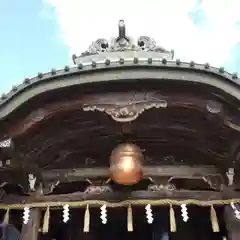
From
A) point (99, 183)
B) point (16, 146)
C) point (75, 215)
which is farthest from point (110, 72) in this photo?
point (75, 215)

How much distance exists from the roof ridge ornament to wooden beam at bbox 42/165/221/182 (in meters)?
1.68

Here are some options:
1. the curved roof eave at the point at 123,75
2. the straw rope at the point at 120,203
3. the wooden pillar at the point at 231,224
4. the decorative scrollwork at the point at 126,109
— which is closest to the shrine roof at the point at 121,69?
the curved roof eave at the point at 123,75

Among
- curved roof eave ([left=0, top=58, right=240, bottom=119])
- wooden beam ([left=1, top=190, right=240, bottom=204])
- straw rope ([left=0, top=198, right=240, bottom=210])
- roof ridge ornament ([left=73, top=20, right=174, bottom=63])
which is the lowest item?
straw rope ([left=0, top=198, right=240, bottom=210])

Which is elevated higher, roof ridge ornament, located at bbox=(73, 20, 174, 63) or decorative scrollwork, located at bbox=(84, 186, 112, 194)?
roof ridge ornament, located at bbox=(73, 20, 174, 63)

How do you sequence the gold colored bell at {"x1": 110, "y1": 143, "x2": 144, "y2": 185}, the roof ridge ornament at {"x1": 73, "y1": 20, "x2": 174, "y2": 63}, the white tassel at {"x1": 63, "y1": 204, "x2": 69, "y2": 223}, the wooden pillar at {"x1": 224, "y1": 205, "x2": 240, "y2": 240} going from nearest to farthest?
the gold colored bell at {"x1": 110, "y1": 143, "x2": 144, "y2": 185} → the wooden pillar at {"x1": 224, "y1": 205, "x2": 240, "y2": 240} → the white tassel at {"x1": 63, "y1": 204, "x2": 69, "y2": 223} → the roof ridge ornament at {"x1": 73, "y1": 20, "x2": 174, "y2": 63}

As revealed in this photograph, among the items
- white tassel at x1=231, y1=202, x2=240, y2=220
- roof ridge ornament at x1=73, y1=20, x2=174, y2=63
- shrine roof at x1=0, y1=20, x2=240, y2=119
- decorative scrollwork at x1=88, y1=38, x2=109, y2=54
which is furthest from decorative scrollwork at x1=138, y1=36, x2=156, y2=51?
white tassel at x1=231, y1=202, x2=240, y2=220

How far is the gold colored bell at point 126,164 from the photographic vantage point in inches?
199

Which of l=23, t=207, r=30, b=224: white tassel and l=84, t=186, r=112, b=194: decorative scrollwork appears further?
l=84, t=186, r=112, b=194: decorative scrollwork

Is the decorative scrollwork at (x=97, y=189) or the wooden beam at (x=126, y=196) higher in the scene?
the decorative scrollwork at (x=97, y=189)

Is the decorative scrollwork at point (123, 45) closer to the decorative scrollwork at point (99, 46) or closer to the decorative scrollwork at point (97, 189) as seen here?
the decorative scrollwork at point (99, 46)

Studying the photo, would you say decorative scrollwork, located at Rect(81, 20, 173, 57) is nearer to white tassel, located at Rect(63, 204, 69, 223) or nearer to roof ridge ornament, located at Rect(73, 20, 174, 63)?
roof ridge ornament, located at Rect(73, 20, 174, 63)

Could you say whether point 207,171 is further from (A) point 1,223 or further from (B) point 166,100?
(A) point 1,223

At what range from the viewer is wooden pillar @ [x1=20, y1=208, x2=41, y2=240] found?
5574 mm

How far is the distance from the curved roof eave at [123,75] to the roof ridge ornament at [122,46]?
5.07 ft
